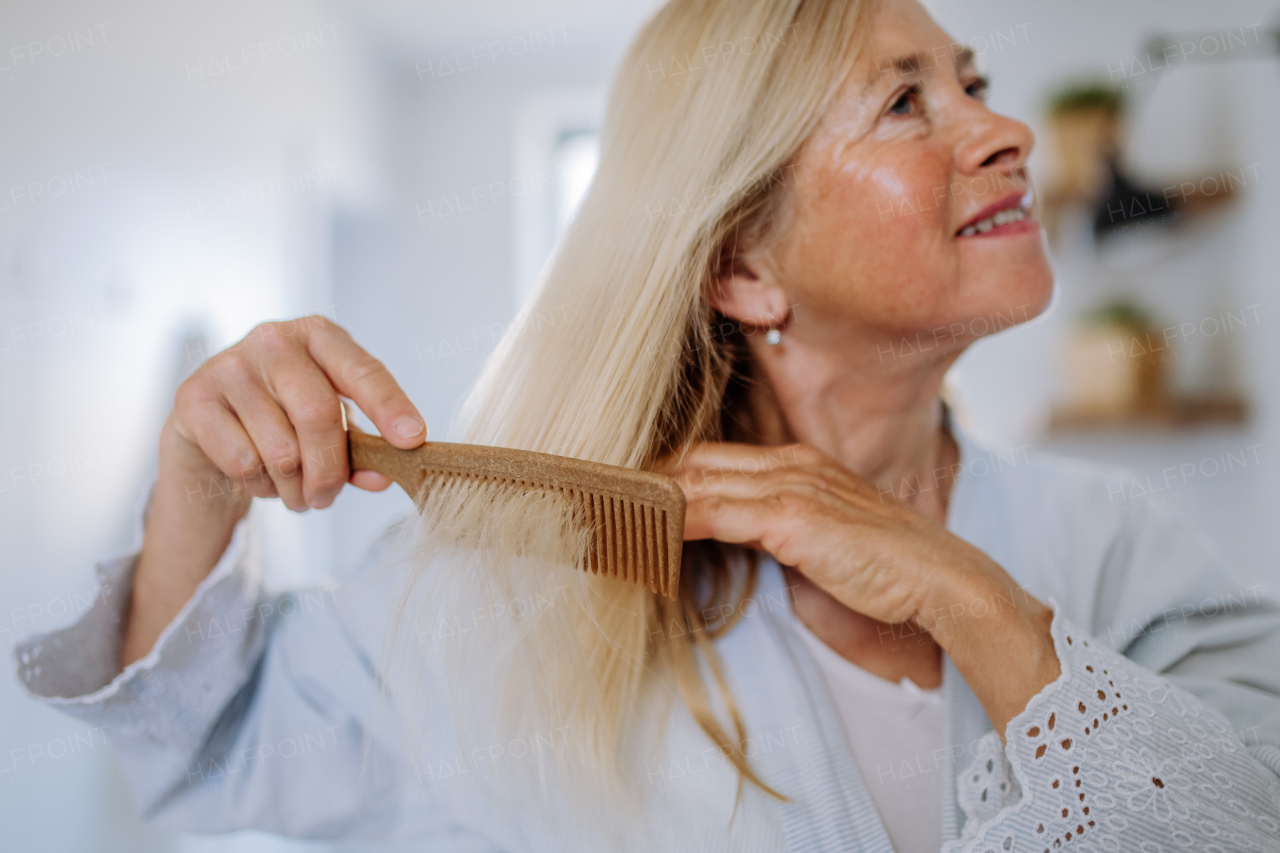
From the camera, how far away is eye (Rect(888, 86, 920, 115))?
0.69 meters

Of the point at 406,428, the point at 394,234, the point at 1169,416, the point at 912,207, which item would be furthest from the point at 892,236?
the point at 394,234

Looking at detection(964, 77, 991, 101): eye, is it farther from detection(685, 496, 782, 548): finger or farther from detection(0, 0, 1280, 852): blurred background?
detection(685, 496, 782, 548): finger

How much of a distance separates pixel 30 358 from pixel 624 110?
2.25 ft

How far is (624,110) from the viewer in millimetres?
749

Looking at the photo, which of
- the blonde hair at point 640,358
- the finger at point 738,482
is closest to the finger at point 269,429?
the blonde hair at point 640,358

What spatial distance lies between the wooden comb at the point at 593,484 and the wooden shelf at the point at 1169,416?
4.17 feet

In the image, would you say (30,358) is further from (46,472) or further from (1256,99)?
(1256,99)

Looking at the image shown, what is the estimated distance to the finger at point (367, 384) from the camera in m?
0.50

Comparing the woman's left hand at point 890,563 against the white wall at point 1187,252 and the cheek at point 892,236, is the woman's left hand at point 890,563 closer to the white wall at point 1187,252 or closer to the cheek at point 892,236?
the cheek at point 892,236

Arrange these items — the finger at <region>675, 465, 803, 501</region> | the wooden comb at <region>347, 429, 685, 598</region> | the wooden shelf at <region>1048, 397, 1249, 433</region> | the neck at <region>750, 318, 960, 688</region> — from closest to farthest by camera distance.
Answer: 1. the wooden comb at <region>347, 429, 685, 598</region>
2. the finger at <region>675, 465, 803, 501</region>
3. the neck at <region>750, 318, 960, 688</region>
4. the wooden shelf at <region>1048, 397, 1249, 433</region>

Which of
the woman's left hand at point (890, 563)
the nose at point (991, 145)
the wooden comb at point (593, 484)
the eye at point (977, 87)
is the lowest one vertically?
the woman's left hand at point (890, 563)

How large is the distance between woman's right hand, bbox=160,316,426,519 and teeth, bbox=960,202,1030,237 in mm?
492

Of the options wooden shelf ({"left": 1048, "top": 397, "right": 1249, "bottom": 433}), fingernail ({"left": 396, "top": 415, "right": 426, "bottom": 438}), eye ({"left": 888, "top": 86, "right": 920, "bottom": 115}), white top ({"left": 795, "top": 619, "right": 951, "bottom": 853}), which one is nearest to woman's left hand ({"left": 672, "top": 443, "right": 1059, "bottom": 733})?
white top ({"left": 795, "top": 619, "right": 951, "bottom": 853})

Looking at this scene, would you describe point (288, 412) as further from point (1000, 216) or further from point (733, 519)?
point (1000, 216)
